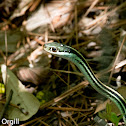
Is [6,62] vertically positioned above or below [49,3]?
below

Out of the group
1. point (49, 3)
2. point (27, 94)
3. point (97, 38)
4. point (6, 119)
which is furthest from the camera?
point (49, 3)

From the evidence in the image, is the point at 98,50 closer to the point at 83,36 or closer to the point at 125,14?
the point at 83,36

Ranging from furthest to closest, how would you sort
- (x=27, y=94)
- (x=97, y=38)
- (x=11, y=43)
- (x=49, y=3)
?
(x=49, y=3) → (x=11, y=43) → (x=97, y=38) → (x=27, y=94)

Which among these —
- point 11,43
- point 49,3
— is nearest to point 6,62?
point 11,43

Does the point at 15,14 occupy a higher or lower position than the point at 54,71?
higher

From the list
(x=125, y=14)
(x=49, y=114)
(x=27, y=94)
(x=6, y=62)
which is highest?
(x=125, y=14)

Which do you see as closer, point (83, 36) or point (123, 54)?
point (123, 54)

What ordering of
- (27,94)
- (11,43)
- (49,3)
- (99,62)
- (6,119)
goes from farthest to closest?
(49,3)
(11,43)
(99,62)
(27,94)
(6,119)

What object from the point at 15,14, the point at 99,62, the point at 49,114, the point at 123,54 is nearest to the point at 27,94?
the point at 49,114

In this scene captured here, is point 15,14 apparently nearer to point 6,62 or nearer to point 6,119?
point 6,62
